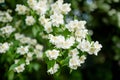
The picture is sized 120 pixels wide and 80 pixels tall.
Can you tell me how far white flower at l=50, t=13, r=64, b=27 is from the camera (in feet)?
11.8

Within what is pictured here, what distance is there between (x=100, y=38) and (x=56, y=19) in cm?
266

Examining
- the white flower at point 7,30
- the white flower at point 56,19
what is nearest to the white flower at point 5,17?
the white flower at point 7,30

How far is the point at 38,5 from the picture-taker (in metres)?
3.82

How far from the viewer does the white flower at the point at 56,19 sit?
3584 millimetres

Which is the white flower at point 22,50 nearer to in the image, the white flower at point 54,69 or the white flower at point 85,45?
the white flower at point 54,69

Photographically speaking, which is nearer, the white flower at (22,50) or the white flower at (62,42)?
the white flower at (62,42)

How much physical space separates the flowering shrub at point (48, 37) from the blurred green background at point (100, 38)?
112cm

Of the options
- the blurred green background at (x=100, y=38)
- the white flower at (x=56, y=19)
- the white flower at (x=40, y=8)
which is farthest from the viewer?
the blurred green background at (x=100, y=38)

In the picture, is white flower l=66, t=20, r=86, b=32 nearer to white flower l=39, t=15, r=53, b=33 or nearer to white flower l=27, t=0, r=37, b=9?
white flower l=39, t=15, r=53, b=33

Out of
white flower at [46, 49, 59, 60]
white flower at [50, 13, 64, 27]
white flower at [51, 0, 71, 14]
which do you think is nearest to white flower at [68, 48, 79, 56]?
white flower at [46, 49, 59, 60]

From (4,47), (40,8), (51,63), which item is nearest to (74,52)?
(51,63)

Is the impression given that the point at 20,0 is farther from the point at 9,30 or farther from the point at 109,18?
the point at 109,18

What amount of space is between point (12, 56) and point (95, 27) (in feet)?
7.61

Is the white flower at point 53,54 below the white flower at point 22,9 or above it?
below
